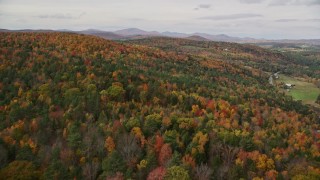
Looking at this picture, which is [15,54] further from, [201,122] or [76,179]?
[76,179]

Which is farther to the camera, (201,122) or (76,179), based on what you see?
(201,122)

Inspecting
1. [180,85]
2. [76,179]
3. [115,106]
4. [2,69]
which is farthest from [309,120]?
[2,69]

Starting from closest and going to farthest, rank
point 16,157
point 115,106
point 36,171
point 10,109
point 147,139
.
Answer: point 36,171 → point 16,157 → point 147,139 → point 10,109 → point 115,106

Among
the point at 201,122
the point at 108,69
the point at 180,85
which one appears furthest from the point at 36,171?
the point at 180,85

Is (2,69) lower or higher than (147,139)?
higher

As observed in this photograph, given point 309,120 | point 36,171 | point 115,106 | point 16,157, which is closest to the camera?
point 36,171

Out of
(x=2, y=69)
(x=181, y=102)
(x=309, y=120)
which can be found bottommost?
(x=309, y=120)
